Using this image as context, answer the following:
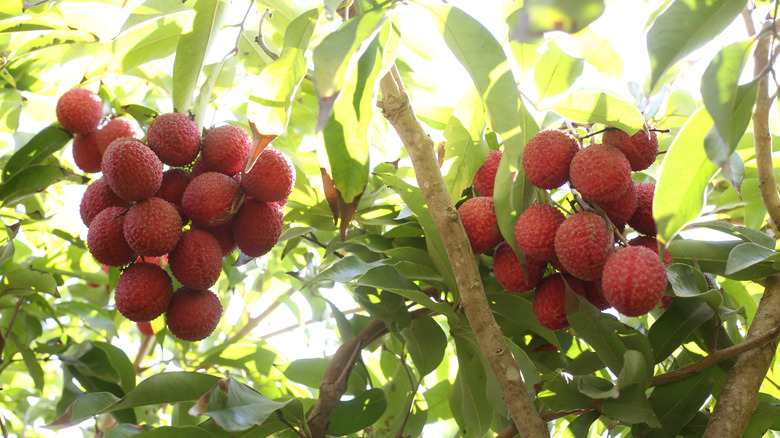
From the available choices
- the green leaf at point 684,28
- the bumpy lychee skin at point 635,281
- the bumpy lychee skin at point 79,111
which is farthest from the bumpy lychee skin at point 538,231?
the bumpy lychee skin at point 79,111

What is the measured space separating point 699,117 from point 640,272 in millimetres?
209

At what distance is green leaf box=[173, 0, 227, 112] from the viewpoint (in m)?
1.12

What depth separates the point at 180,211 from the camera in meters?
1.12

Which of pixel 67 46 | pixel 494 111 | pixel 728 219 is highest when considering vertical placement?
pixel 67 46

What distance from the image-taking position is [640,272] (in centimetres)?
86

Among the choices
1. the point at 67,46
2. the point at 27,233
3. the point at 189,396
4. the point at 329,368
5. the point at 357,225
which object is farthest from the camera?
the point at 27,233

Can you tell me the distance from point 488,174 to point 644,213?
267 mm

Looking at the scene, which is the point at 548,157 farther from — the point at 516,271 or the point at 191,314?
the point at 191,314

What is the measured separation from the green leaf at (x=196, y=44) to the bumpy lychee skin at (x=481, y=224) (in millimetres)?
519

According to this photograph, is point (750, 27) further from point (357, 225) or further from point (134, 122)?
point (134, 122)

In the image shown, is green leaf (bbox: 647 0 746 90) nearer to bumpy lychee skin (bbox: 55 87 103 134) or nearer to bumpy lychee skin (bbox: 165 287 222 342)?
bumpy lychee skin (bbox: 165 287 222 342)

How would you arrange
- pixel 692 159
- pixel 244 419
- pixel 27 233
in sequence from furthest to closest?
1. pixel 27 233
2. pixel 244 419
3. pixel 692 159

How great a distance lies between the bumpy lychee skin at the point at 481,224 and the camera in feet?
3.45

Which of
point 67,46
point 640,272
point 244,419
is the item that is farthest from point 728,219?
point 67,46
